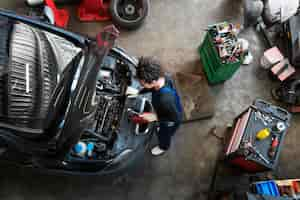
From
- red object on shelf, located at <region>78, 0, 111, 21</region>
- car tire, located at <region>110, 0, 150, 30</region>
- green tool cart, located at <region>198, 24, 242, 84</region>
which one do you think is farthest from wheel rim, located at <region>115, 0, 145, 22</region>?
green tool cart, located at <region>198, 24, 242, 84</region>

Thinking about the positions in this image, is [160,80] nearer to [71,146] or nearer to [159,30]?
[71,146]

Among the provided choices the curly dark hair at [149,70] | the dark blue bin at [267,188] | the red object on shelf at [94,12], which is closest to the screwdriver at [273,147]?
the dark blue bin at [267,188]

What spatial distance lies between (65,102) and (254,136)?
1.63 m

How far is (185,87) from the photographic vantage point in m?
3.49

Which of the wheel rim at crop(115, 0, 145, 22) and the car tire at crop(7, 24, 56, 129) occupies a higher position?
the wheel rim at crop(115, 0, 145, 22)

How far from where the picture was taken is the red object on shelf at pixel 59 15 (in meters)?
3.48

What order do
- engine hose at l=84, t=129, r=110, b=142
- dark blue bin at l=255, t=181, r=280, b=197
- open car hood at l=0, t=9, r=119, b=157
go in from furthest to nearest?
dark blue bin at l=255, t=181, r=280, b=197 < engine hose at l=84, t=129, r=110, b=142 < open car hood at l=0, t=9, r=119, b=157

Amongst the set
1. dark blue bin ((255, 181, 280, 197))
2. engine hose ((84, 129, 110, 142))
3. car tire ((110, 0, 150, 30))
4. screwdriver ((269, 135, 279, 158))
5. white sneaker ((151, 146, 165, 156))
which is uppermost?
car tire ((110, 0, 150, 30))

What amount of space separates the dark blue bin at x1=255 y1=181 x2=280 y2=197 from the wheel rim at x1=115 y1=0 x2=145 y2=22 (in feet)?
7.01

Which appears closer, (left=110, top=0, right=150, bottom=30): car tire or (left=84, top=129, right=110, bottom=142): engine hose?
(left=84, top=129, right=110, bottom=142): engine hose

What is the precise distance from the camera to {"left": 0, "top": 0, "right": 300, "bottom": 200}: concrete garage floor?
9.90 ft

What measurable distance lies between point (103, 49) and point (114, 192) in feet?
4.91

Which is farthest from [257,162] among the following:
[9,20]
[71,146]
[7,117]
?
[9,20]

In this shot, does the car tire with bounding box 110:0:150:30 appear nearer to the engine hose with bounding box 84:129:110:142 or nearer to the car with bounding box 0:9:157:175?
the car with bounding box 0:9:157:175
